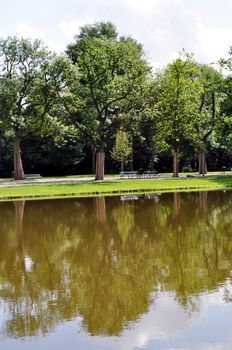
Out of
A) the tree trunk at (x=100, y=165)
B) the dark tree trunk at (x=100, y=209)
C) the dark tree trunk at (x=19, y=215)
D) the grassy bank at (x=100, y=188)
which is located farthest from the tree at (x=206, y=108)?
the dark tree trunk at (x=19, y=215)

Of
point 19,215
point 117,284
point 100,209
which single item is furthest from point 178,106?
point 117,284

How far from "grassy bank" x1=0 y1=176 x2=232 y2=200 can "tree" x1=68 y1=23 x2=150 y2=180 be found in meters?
7.97

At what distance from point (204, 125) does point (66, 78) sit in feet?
57.6

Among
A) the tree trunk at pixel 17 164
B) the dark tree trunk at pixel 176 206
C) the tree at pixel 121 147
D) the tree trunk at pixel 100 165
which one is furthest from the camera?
the tree at pixel 121 147

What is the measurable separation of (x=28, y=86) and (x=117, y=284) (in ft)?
143

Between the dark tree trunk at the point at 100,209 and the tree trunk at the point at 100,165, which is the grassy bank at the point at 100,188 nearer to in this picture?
the dark tree trunk at the point at 100,209

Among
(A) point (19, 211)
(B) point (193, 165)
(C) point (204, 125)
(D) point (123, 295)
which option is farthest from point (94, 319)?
(B) point (193, 165)

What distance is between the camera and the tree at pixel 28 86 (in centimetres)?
5156

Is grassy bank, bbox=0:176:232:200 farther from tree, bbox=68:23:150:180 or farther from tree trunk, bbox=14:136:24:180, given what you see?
tree trunk, bbox=14:136:24:180

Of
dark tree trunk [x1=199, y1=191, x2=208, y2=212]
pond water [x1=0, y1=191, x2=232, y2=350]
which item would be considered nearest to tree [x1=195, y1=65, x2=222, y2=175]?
dark tree trunk [x1=199, y1=191, x2=208, y2=212]

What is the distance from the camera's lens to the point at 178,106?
174 ft

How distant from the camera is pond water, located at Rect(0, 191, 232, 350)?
899cm

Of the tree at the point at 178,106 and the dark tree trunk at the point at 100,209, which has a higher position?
the tree at the point at 178,106

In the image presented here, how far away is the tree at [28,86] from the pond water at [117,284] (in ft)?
98.5
